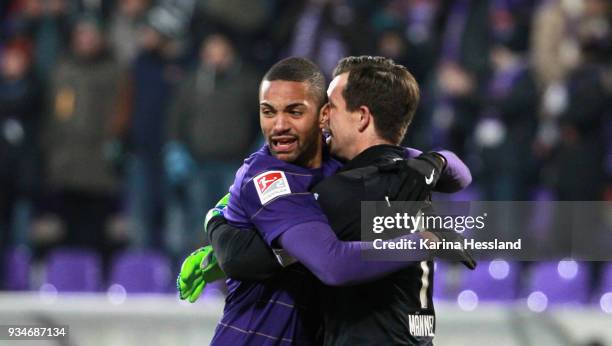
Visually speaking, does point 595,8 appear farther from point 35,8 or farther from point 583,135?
point 35,8

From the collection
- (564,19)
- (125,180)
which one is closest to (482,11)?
(564,19)

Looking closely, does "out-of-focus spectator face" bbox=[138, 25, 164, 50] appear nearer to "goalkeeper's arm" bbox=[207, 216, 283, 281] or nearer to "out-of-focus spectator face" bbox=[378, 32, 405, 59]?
"out-of-focus spectator face" bbox=[378, 32, 405, 59]

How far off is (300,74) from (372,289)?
712 mm

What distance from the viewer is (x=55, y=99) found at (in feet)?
30.7

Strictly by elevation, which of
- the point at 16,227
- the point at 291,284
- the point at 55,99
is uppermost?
the point at 55,99

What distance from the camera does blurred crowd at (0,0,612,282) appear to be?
343 inches

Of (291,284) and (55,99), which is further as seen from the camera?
(55,99)

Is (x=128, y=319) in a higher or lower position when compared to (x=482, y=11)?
lower

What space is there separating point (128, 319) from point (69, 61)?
329cm

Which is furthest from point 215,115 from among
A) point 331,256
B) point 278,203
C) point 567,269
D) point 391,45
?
point 331,256

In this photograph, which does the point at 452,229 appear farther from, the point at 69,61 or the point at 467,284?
the point at 69,61

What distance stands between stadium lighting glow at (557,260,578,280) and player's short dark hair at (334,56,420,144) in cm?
436

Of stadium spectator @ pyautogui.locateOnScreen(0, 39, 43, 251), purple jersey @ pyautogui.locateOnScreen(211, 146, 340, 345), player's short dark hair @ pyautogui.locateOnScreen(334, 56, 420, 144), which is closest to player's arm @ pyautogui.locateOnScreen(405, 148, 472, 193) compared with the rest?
player's short dark hair @ pyautogui.locateOnScreen(334, 56, 420, 144)

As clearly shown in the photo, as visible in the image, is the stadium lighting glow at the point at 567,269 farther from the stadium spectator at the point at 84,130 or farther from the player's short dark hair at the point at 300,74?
the player's short dark hair at the point at 300,74
